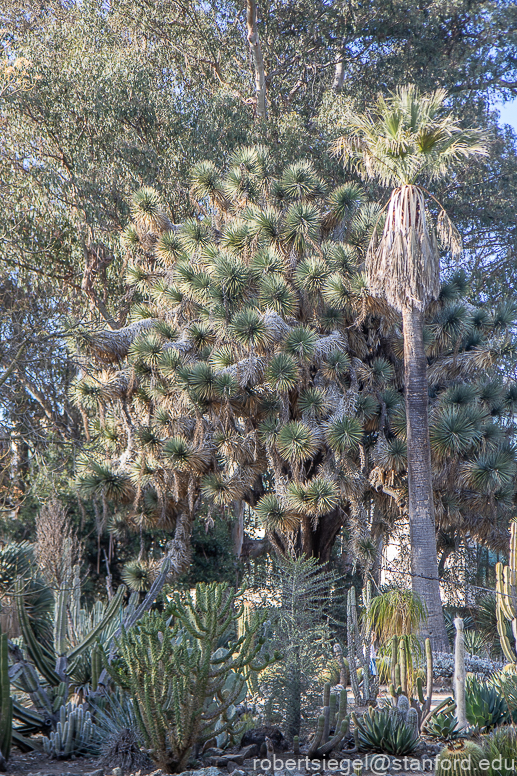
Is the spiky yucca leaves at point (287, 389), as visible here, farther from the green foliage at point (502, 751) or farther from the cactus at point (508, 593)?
the green foliage at point (502, 751)

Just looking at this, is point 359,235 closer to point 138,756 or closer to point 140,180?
point 140,180

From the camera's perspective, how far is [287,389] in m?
12.9

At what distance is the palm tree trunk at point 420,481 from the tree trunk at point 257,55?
29.5ft

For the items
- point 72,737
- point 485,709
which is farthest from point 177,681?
point 485,709

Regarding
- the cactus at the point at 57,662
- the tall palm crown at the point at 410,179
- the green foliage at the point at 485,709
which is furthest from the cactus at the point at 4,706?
the tall palm crown at the point at 410,179

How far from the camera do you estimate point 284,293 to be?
1379 centimetres

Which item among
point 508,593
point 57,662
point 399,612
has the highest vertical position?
point 508,593

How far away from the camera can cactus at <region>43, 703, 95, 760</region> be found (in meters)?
6.28

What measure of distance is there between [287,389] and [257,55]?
9.95m

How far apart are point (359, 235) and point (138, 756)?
11.0 metres

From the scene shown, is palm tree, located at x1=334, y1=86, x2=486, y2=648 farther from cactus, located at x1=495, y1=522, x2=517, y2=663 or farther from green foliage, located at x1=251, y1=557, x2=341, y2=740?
green foliage, located at x1=251, y1=557, x2=341, y2=740

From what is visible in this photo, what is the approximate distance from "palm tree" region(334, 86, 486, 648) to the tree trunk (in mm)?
6867

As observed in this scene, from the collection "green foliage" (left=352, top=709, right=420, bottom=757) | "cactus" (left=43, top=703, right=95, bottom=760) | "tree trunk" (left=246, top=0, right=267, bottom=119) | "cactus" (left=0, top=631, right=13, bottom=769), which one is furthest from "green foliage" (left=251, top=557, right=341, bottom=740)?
"tree trunk" (left=246, top=0, right=267, bottom=119)

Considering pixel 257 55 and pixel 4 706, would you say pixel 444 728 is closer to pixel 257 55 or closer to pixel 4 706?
pixel 4 706
